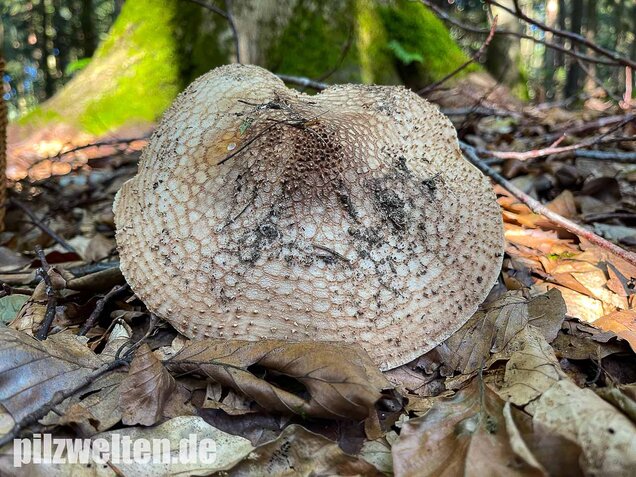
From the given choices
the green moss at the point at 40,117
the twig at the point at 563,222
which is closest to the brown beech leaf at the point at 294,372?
the twig at the point at 563,222

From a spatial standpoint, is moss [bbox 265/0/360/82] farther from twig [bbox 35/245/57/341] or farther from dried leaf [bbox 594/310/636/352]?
dried leaf [bbox 594/310/636/352]

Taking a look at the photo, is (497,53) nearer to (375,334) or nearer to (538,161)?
(538,161)

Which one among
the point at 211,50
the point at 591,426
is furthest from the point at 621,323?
the point at 211,50

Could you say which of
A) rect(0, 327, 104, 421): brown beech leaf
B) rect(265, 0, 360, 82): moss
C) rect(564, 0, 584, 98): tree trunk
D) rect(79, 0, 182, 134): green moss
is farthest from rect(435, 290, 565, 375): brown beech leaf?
rect(564, 0, 584, 98): tree trunk

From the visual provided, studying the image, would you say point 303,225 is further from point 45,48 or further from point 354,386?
point 45,48

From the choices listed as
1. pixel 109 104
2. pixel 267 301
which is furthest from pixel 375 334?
pixel 109 104

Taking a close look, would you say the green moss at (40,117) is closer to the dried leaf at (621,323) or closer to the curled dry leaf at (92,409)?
the curled dry leaf at (92,409)
